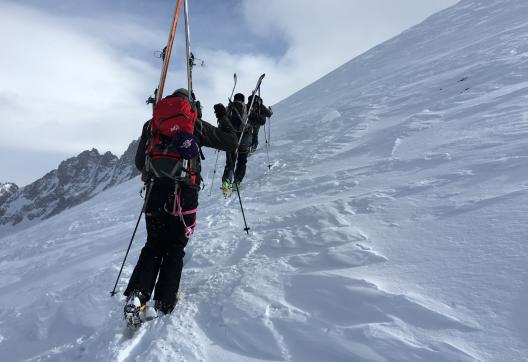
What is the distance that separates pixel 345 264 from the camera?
3934 millimetres

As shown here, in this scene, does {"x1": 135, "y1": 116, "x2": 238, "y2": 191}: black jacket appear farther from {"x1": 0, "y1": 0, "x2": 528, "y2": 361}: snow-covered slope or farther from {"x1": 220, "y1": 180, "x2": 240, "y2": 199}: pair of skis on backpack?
{"x1": 220, "y1": 180, "x2": 240, "y2": 199}: pair of skis on backpack

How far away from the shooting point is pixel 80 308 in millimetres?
4414

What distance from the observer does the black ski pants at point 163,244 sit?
380cm

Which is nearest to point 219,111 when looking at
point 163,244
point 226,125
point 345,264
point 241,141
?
point 226,125

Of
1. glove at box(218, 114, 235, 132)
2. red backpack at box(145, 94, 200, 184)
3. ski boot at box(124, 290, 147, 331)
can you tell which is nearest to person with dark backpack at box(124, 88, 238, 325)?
red backpack at box(145, 94, 200, 184)

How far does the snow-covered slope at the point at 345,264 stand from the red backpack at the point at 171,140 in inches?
49.2

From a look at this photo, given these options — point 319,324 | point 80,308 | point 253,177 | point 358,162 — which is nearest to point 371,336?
point 319,324

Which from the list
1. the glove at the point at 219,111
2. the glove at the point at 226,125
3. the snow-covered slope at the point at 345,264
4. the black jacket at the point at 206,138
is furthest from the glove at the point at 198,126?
the snow-covered slope at the point at 345,264

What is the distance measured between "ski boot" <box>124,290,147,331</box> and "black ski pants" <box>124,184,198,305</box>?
0.21 m

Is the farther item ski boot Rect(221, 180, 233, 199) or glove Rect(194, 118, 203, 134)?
ski boot Rect(221, 180, 233, 199)

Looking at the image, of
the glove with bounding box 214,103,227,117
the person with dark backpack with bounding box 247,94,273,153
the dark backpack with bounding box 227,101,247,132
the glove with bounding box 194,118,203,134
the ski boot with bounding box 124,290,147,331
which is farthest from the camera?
the person with dark backpack with bounding box 247,94,273,153

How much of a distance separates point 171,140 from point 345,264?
2.04 m

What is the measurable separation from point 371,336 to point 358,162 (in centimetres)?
575

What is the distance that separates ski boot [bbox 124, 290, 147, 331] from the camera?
11.3ft
